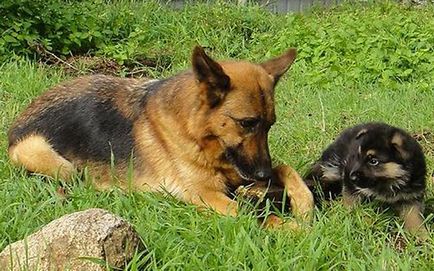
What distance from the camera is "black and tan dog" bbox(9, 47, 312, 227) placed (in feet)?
17.7

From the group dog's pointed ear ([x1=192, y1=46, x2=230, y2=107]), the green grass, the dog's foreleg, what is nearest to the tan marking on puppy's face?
the green grass

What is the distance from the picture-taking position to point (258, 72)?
18.3 ft

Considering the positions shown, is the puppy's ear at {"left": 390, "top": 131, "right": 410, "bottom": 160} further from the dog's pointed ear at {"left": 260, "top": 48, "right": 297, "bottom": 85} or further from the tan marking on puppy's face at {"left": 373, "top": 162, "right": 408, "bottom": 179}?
the dog's pointed ear at {"left": 260, "top": 48, "right": 297, "bottom": 85}

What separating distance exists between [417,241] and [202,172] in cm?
149

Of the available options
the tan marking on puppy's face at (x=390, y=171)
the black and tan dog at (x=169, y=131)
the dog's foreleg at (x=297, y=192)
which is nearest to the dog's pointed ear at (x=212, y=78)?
the black and tan dog at (x=169, y=131)

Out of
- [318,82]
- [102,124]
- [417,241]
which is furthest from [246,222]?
[318,82]

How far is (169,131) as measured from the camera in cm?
580

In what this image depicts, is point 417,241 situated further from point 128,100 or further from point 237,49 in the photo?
point 237,49

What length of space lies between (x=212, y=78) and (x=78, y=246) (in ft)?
5.62

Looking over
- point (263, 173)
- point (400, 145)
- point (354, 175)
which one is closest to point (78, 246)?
point (263, 173)

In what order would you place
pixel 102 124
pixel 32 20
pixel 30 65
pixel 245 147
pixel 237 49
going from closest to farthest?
1. pixel 245 147
2. pixel 102 124
3. pixel 30 65
4. pixel 32 20
5. pixel 237 49

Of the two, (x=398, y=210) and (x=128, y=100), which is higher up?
(x=128, y=100)

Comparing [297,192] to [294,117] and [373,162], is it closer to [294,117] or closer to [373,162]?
[373,162]

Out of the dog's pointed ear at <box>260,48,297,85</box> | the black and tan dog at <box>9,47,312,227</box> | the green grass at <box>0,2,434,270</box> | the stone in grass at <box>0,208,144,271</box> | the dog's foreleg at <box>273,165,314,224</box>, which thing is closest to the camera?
the stone in grass at <box>0,208,144,271</box>
